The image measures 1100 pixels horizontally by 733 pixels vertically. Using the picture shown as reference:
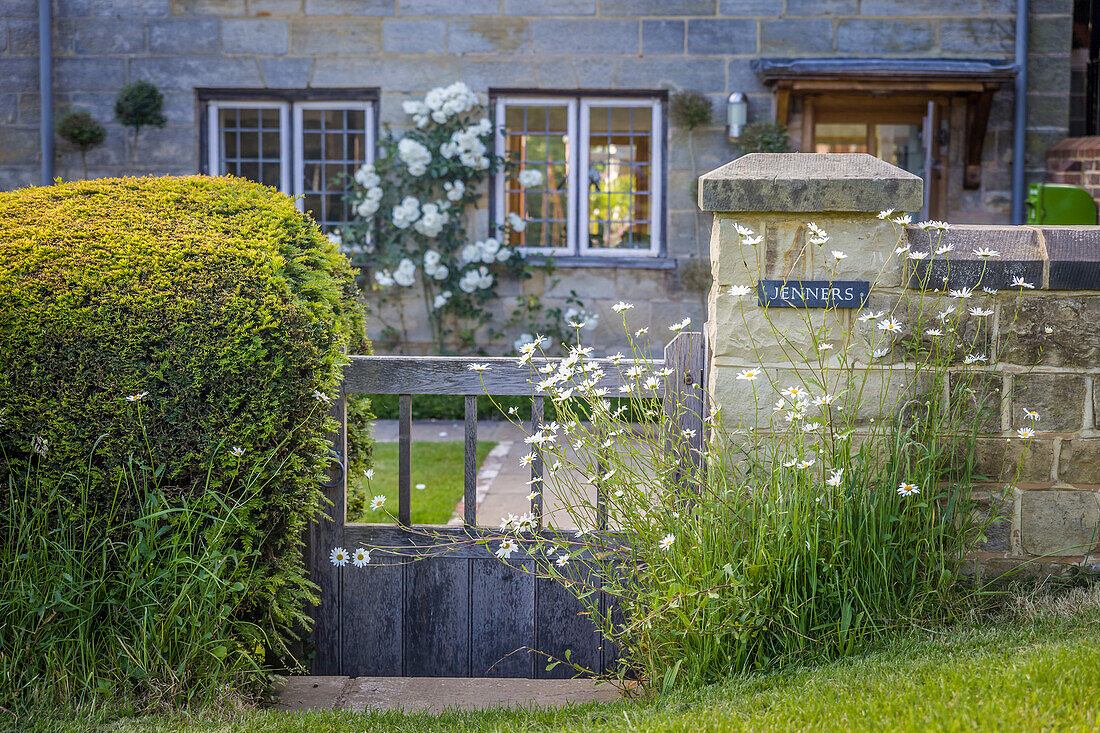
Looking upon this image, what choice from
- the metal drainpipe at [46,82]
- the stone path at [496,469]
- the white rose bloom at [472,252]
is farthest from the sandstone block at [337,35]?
the stone path at [496,469]

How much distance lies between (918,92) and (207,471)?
7.58 metres

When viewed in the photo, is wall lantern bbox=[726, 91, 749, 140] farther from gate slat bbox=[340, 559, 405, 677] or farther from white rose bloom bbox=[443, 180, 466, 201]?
gate slat bbox=[340, 559, 405, 677]

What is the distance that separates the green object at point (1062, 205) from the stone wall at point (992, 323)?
18.0 ft

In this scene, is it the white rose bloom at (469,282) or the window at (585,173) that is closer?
the white rose bloom at (469,282)

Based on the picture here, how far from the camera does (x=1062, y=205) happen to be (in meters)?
8.16

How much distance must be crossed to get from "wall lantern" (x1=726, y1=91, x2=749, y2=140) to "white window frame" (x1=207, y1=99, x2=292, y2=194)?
3.85 m

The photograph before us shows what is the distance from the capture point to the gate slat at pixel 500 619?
355 cm

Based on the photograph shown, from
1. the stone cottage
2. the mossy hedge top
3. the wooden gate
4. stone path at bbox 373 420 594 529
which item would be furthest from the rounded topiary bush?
the stone cottage

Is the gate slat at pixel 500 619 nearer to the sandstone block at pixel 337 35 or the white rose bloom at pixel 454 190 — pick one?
the white rose bloom at pixel 454 190

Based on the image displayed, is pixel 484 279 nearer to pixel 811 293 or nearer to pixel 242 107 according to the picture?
pixel 242 107

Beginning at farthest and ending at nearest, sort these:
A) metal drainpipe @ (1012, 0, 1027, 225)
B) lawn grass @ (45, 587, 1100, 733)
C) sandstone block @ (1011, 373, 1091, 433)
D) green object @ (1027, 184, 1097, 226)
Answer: metal drainpipe @ (1012, 0, 1027, 225) < green object @ (1027, 184, 1097, 226) < sandstone block @ (1011, 373, 1091, 433) < lawn grass @ (45, 587, 1100, 733)

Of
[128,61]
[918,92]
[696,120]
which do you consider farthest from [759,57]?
[128,61]

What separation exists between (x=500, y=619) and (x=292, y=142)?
655 centimetres

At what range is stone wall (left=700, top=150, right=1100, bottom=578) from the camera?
10.4ft
